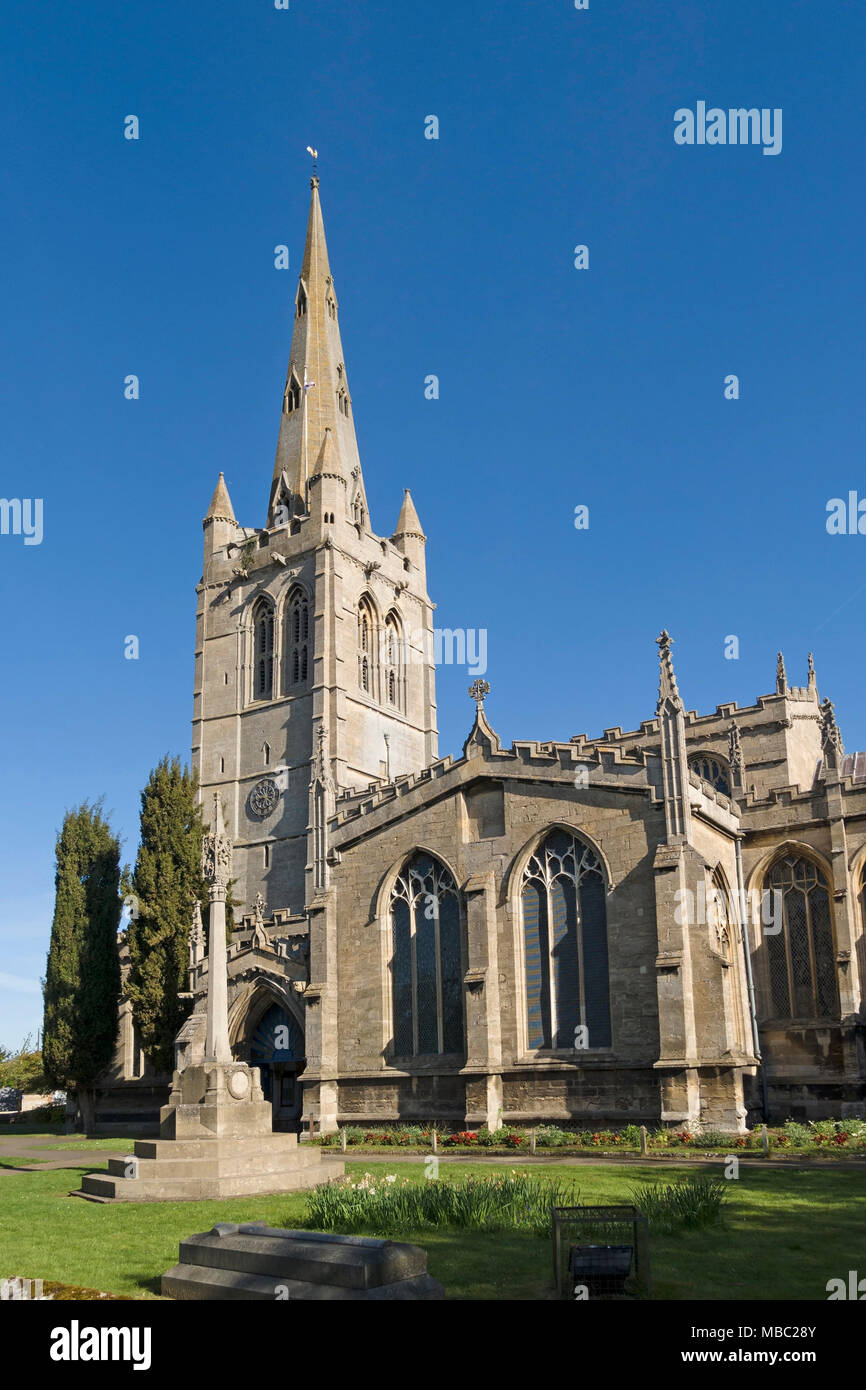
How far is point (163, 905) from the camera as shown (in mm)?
46156

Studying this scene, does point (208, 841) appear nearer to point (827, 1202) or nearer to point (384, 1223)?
point (384, 1223)

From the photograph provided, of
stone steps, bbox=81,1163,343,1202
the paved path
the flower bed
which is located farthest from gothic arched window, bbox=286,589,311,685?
stone steps, bbox=81,1163,343,1202

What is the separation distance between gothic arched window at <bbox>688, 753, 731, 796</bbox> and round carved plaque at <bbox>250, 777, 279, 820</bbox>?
21.6 meters

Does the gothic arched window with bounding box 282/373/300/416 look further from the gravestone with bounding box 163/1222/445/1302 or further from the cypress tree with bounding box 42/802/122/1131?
the gravestone with bounding box 163/1222/445/1302

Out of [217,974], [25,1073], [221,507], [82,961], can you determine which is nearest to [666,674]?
[217,974]

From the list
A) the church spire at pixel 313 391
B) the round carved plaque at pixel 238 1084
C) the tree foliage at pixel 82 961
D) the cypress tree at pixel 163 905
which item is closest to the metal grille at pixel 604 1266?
the round carved plaque at pixel 238 1084

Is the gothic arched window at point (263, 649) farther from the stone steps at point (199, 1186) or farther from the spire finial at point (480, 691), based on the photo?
the stone steps at point (199, 1186)

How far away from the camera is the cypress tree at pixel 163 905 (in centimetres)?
4491

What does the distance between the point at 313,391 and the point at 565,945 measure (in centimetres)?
4639

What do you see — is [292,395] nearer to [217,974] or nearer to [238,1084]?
[217,974]

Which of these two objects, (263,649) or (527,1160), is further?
(263,649)
